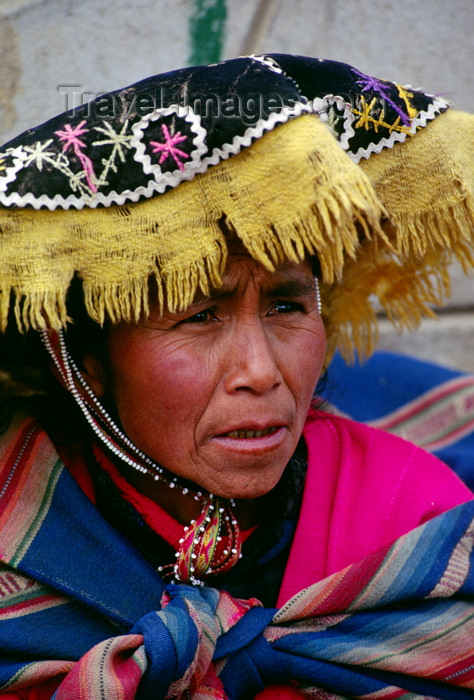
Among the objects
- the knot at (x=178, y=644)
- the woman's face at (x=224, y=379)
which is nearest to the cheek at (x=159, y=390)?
the woman's face at (x=224, y=379)

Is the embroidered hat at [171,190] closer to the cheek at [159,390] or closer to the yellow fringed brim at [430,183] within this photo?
the cheek at [159,390]

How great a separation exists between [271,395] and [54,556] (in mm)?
554

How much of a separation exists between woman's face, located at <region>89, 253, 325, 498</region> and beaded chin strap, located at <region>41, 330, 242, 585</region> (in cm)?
8

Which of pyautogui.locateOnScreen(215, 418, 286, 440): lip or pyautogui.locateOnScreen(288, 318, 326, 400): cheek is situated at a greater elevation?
pyautogui.locateOnScreen(288, 318, 326, 400): cheek

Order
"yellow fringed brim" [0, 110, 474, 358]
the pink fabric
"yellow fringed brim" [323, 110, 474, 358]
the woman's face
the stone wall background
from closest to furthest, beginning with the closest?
"yellow fringed brim" [0, 110, 474, 358], the woman's face, "yellow fringed brim" [323, 110, 474, 358], the pink fabric, the stone wall background

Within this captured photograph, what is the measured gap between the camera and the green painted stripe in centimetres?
264

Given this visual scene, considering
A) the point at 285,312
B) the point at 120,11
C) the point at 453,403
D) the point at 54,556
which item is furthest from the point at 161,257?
the point at 453,403

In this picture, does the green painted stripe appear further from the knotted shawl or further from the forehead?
the knotted shawl

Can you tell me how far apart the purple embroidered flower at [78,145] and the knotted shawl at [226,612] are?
653 mm

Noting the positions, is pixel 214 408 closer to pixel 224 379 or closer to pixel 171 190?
pixel 224 379

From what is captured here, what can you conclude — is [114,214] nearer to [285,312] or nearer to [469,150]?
[285,312]

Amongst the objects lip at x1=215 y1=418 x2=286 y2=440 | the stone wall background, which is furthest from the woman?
the stone wall background

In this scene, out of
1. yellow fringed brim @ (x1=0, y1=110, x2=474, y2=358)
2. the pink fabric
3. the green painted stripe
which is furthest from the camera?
the green painted stripe

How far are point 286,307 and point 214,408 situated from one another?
0.92 feet
